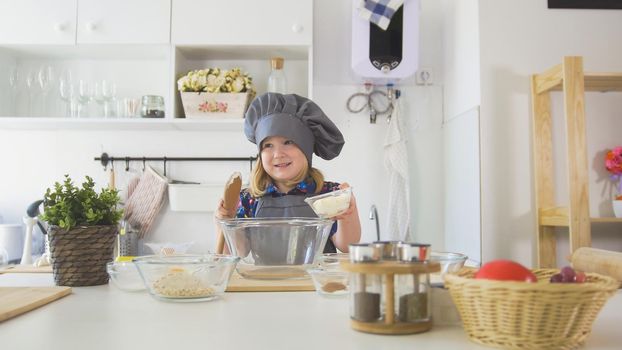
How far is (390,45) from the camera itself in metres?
2.26

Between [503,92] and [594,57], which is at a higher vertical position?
[594,57]

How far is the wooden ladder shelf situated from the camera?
180 cm

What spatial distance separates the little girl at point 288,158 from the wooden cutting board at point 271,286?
585 mm

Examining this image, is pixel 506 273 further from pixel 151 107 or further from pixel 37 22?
pixel 37 22

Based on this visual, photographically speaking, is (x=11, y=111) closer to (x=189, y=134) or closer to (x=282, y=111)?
(x=189, y=134)

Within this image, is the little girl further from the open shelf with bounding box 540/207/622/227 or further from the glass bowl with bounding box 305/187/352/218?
the open shelf with bounding box 540/207/622/227

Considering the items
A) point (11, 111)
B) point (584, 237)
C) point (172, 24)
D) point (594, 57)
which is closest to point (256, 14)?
point (172, 24)

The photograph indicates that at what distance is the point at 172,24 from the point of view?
2238mm

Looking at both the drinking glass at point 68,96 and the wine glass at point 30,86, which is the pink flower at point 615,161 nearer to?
the drinking glass at point 68,96

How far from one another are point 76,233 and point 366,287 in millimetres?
603

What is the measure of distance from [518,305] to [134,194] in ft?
6.92

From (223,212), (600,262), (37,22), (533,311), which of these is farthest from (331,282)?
(37,22)

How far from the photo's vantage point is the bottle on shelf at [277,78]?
2297 mm

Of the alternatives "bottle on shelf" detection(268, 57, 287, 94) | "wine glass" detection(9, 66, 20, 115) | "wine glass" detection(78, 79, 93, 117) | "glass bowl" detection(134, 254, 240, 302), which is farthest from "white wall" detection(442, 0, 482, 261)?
"wine glass" detection(9, 66, 20, 115)
